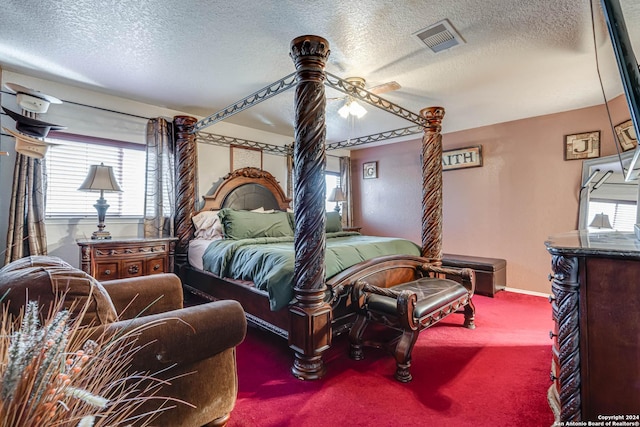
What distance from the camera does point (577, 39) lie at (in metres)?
2.29

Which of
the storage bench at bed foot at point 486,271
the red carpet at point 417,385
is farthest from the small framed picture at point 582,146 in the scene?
the red carpet at point 417,385

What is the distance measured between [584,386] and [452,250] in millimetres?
3793

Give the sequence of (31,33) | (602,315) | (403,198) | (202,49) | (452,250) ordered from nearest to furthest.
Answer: (602,315) → (31,33) → (202,49) → (452,250) → (403,198)

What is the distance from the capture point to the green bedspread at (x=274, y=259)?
86.3 inches

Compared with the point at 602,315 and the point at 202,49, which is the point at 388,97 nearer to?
the point at 202,49

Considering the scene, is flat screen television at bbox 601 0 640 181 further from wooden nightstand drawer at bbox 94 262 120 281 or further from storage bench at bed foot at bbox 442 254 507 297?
wooden nightstand drawer at bbox 94 262 120 281

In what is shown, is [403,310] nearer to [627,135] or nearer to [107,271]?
[107,271]

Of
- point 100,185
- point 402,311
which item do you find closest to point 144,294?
point 402,311

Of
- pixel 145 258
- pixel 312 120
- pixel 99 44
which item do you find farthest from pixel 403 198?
Answer: pixel 99 44

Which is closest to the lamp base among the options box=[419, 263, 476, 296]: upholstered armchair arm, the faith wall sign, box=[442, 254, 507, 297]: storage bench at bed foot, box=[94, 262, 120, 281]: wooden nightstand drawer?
box=[94, 262, 120, 281]: wooden nightstand drawer

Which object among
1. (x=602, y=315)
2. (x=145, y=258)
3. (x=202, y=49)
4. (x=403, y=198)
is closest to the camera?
(x=602, y=315)

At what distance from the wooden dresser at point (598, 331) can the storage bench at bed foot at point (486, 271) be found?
9.48 ft

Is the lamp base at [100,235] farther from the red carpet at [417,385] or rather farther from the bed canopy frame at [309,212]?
the bed canopy frame at [309,212]

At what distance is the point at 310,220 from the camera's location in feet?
6.79
